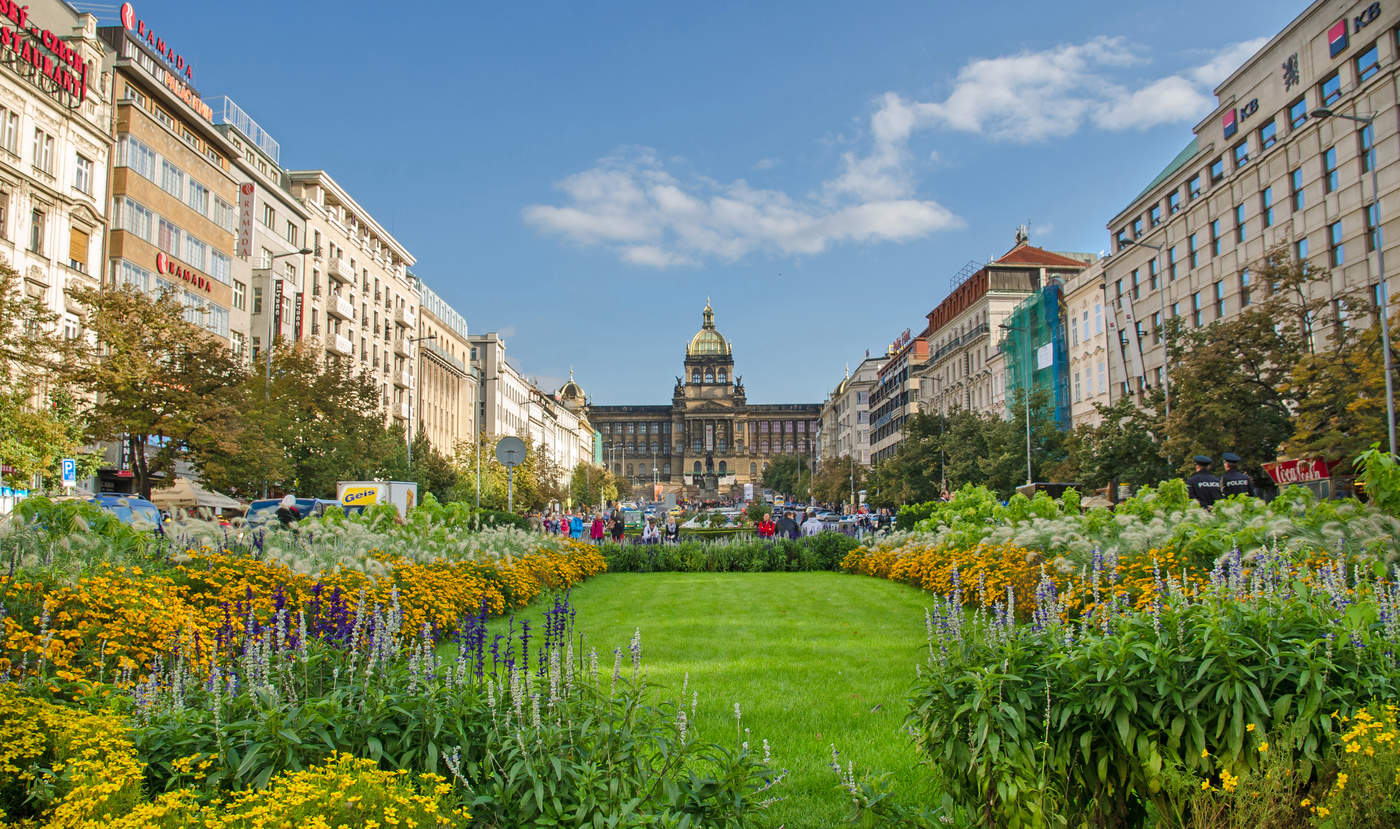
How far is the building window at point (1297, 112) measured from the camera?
40.2 m

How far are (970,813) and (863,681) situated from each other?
451 centimetres

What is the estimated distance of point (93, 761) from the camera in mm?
4316

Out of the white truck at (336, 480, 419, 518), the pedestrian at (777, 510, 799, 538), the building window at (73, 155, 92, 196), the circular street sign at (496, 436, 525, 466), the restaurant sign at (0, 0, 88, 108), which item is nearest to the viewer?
the circular street sign at (496, 436, 525, 466)

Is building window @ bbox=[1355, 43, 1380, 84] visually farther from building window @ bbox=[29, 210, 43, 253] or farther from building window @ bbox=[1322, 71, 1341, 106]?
building window @ bbox=[29, 210, 43, 253]

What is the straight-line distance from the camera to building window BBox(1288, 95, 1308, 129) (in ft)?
132

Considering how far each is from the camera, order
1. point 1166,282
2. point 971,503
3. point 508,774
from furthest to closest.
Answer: point 1166,282 → point 971,503 → point 508,774

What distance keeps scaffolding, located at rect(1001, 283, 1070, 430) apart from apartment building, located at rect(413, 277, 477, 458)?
4357 cm

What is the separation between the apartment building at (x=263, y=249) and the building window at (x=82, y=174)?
10.8 meters

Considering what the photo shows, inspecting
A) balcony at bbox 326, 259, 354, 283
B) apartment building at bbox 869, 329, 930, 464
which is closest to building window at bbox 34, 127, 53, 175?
balcony at bbox 326, 259, 354, 283

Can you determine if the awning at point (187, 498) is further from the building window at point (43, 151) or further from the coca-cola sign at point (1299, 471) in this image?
the coca-cola sign at point (1299, 471)

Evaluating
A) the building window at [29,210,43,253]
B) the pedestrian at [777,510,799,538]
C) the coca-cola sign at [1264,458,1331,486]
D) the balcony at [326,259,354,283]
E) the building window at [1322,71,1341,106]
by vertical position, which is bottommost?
the pedestrian at [777,510,799,538]

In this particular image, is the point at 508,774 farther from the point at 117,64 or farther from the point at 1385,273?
the point at 117,64

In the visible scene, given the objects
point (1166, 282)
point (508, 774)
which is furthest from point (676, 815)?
point (1166, 282)

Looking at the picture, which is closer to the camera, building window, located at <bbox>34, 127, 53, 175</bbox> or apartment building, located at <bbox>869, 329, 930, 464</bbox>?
building window, located at <bbox>34, 127, 53, 175</bbox>
